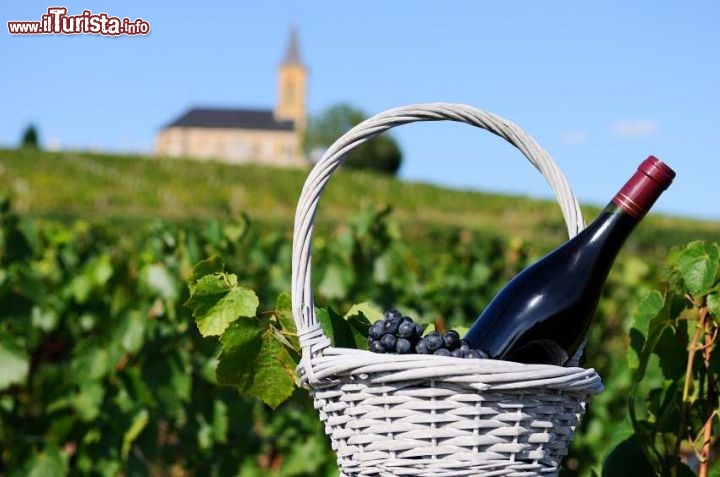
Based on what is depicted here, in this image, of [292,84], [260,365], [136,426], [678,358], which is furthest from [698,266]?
[292,84]

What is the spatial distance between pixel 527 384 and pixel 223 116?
245 feet

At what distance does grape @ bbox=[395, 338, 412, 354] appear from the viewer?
1.34 metres

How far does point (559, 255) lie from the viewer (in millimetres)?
1573

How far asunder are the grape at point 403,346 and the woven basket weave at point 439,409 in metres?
0.08

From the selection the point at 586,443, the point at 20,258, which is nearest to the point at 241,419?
the point at 20,258

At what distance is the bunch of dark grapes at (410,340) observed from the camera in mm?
1323

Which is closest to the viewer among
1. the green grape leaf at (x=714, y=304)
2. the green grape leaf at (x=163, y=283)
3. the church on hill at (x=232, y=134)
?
the green grape leaf at (x=714, y=304)

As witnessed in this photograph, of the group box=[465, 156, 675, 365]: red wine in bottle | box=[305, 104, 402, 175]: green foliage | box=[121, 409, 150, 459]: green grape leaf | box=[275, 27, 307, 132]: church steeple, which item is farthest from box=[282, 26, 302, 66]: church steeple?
box=[465, 156, 675, 365]: red wine in bottle

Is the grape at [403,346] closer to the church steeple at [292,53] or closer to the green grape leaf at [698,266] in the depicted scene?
the green grape leaf at [698,266]

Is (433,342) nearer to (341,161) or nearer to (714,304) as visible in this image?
(341,161)

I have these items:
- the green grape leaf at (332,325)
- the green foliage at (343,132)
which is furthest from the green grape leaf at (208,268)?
the green foliage at (343,132)

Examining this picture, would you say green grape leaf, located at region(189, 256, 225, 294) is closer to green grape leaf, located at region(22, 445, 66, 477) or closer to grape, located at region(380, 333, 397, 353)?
grape, located at region(380, 333, 397, 353)

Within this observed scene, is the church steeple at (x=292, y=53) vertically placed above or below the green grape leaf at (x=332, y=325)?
above

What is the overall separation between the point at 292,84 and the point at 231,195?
44.8m
